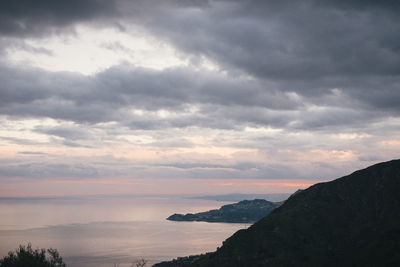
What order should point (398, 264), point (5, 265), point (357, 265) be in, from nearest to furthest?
point (5, 265)
point (398, 264)
point (357, 265)

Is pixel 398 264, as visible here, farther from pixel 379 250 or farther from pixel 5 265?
pixel 5 265

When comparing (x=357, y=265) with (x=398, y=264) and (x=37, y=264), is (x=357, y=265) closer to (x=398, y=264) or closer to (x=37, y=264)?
(x=398, y=264)

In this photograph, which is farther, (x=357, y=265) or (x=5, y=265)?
(x=357, y=265)

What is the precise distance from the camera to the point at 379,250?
199375 millimetres

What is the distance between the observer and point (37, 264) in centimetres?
10225

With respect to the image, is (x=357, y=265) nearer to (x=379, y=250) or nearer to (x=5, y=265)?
(x=379, y=250)

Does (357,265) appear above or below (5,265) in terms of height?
below

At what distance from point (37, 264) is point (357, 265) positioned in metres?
173

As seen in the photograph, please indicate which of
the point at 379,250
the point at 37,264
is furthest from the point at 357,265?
the point at 37,264

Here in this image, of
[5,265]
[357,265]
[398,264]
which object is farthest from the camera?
[357,265]

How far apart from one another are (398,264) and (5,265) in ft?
590

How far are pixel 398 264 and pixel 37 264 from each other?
171 metres

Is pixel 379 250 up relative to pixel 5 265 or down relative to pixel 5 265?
down

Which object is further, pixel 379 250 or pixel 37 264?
pixel 379 250
